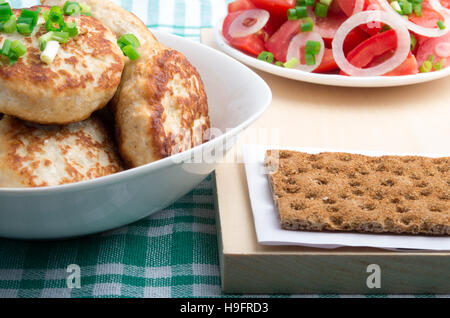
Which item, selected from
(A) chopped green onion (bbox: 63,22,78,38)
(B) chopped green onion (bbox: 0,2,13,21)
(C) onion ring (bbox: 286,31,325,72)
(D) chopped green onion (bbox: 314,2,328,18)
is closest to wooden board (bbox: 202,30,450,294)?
(C) onion ring (bbox: 286,31,325,72)

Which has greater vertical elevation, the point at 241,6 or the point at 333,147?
the point at 241,6

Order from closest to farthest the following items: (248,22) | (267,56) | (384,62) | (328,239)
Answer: (328,239), (384,62), (267,56), (248,22)

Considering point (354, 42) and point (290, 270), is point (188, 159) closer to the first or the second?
point (290, 270)

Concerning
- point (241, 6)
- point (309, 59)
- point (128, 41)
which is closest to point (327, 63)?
point (309, 59)

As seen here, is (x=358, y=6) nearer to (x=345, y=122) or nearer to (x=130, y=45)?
(x=345, y=122)

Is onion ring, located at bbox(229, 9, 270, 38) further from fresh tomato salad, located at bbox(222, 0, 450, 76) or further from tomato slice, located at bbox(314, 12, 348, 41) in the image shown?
tomato slice, located at bbox(314, 12, 348, 41)

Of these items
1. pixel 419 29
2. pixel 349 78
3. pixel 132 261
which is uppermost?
pixel 419 29
